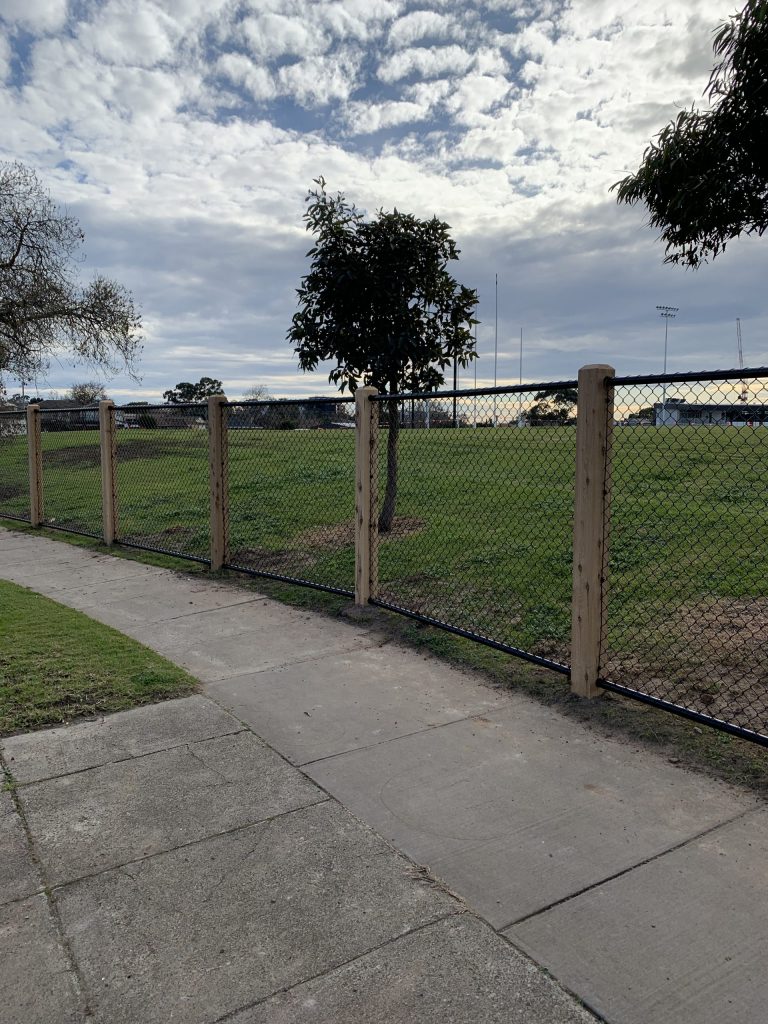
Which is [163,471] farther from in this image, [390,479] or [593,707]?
[593,707]

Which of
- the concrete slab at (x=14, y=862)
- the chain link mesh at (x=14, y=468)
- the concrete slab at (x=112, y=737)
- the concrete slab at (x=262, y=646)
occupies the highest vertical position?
the chain link mesh at (x=14, y=468)

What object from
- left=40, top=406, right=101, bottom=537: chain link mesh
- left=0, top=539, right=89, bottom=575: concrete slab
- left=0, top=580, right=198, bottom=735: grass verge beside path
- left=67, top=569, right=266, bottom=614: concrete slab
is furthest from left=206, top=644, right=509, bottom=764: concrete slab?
left=40, top=406, right=101, bottom=537: chain link mesh

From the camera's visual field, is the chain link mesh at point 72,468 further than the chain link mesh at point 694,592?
Yes

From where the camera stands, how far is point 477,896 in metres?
2.52

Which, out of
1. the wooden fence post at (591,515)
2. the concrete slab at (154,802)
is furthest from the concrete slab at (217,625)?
the wooden fence post at (591,515)

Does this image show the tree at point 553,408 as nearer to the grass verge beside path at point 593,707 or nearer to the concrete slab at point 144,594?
the grass verge beside path at point 593,707

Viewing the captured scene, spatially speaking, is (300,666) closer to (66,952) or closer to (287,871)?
(287,871)

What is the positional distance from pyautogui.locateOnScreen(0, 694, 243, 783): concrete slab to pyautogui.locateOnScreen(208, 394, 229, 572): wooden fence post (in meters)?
3.62

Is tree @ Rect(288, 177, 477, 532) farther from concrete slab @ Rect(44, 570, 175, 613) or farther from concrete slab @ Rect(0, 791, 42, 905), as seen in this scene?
concrete slab @ Rect(0, 791, 42, 905)

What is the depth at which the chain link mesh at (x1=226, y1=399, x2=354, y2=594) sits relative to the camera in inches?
280

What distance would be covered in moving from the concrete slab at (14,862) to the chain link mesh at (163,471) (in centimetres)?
507

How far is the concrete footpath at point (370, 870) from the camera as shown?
2104 mm

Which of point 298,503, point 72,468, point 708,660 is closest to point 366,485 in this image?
point 708,660

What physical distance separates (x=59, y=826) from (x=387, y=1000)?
1.56 metres
